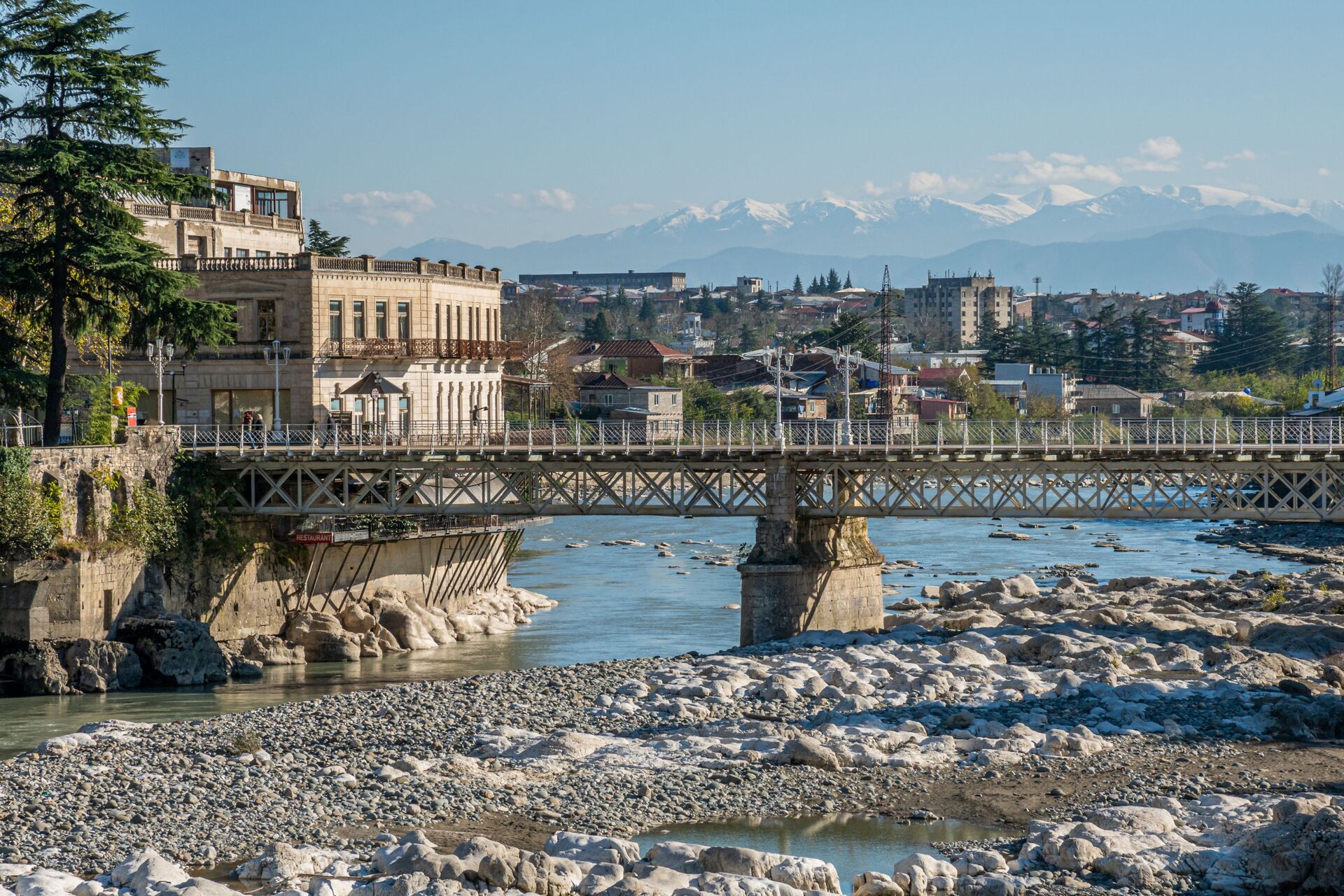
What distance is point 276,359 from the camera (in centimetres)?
5816

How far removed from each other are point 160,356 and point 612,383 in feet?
222

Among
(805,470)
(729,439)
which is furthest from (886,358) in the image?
(729,439)

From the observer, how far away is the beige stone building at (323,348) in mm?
60719

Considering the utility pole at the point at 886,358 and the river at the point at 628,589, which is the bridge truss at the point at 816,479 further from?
the utility pole at the point at 886,358

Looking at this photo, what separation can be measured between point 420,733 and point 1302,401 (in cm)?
10161

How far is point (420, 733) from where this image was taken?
126 feet

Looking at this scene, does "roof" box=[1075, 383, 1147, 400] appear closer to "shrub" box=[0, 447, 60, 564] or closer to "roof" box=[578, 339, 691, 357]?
"roof" box=[578, 339, 691, 357]

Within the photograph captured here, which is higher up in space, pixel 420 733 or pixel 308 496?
pixel 308 496

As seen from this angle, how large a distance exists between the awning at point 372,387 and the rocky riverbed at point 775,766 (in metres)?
16.9

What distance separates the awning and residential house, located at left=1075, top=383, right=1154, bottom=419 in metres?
86.6

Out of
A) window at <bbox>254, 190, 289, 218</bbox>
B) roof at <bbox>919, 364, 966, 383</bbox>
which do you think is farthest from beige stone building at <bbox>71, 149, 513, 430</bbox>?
roof at <bbox>919, 364, 966, 383</bbox>

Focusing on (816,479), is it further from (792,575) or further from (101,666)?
(101,666)

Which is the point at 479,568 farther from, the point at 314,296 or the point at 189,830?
the point at 189,830

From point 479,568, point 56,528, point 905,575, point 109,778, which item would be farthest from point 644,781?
point 905,575
